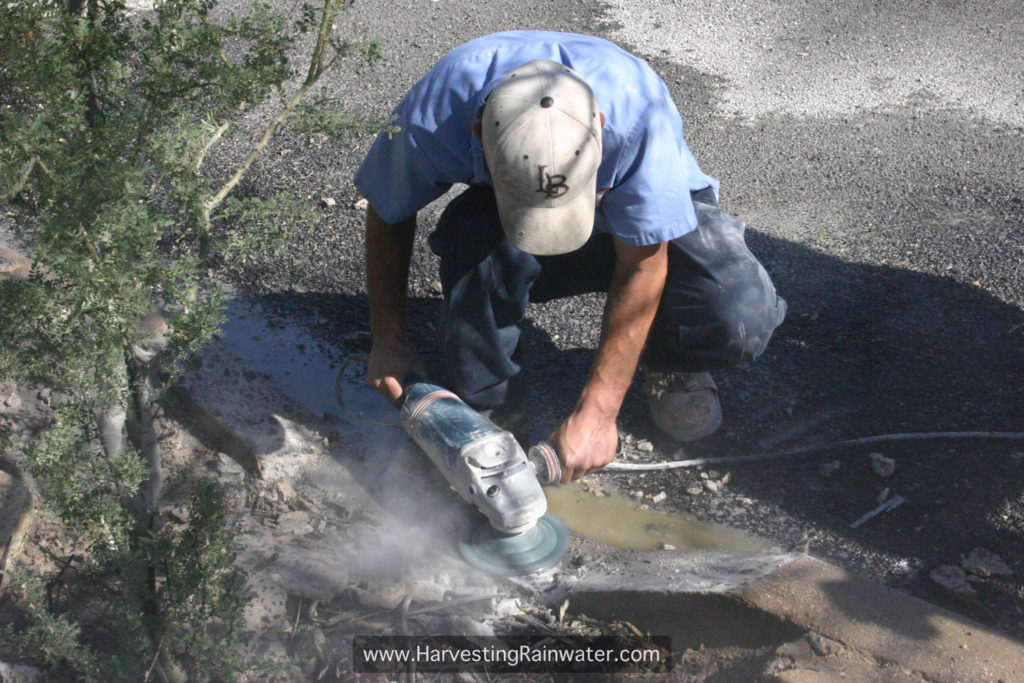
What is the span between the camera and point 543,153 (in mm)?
2137

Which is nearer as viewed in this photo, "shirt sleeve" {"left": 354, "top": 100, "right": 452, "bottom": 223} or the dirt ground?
the dirt ground

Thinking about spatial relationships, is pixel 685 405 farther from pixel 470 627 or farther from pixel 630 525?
pixel 470 627

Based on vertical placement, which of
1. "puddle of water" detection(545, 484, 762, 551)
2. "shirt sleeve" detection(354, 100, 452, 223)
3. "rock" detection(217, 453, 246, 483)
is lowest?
"puddle of water" detection(545, 484, 762, 551)

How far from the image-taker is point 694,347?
9.91 feet

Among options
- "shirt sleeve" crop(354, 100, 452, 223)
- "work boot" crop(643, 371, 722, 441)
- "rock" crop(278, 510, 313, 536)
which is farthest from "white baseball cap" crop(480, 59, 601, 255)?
"rock" crop(278, 510, 313, 536)

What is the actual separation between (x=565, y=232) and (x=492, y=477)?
67 cm

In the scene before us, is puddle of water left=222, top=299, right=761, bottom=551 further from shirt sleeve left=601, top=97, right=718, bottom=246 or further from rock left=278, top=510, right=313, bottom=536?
shirt sleeve left=601, top=97, right=718, bottom=246

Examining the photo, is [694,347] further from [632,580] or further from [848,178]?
[848,178]

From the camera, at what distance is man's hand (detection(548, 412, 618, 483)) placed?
255 cm

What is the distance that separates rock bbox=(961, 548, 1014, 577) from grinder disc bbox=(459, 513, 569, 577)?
1.12 m

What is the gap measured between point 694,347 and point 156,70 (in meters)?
1.92

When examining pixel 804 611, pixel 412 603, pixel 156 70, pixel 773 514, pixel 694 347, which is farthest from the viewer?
pixel 694 347

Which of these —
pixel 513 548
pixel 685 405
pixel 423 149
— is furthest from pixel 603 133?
pixel 513 548

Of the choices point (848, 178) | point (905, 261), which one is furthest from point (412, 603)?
point (848, 178)
